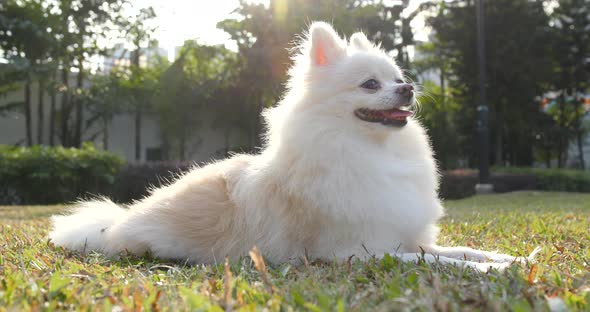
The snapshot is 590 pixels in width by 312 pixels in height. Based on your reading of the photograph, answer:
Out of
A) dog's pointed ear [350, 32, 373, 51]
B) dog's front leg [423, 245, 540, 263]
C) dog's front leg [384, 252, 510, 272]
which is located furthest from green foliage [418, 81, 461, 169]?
dog's front leg [384, 252, 510, 272]

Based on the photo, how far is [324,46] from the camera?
3.42 meters

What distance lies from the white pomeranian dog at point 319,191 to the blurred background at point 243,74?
13.7 meters

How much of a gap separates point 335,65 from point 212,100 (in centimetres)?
1998

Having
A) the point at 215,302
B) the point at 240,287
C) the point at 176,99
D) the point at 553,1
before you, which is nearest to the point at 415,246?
the point at 240,287

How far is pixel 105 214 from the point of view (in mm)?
3812

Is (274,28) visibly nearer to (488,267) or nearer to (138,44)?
(138,44)

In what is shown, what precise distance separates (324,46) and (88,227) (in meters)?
2.07

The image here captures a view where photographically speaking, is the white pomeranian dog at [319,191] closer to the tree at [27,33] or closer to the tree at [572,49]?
the tree at [27,33]

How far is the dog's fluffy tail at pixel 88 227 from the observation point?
346cm

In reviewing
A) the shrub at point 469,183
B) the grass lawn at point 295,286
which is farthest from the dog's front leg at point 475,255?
the shrub at point 469,183

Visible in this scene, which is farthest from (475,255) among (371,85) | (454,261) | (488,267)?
(371,85)

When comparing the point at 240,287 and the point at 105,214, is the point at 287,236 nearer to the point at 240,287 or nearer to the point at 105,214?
the point at 240,287

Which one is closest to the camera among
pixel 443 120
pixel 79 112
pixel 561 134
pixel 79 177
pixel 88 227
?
pixel 88 227

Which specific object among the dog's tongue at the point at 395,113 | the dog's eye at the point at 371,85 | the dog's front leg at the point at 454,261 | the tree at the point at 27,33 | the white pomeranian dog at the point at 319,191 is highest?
the tree at the point at 27,33
